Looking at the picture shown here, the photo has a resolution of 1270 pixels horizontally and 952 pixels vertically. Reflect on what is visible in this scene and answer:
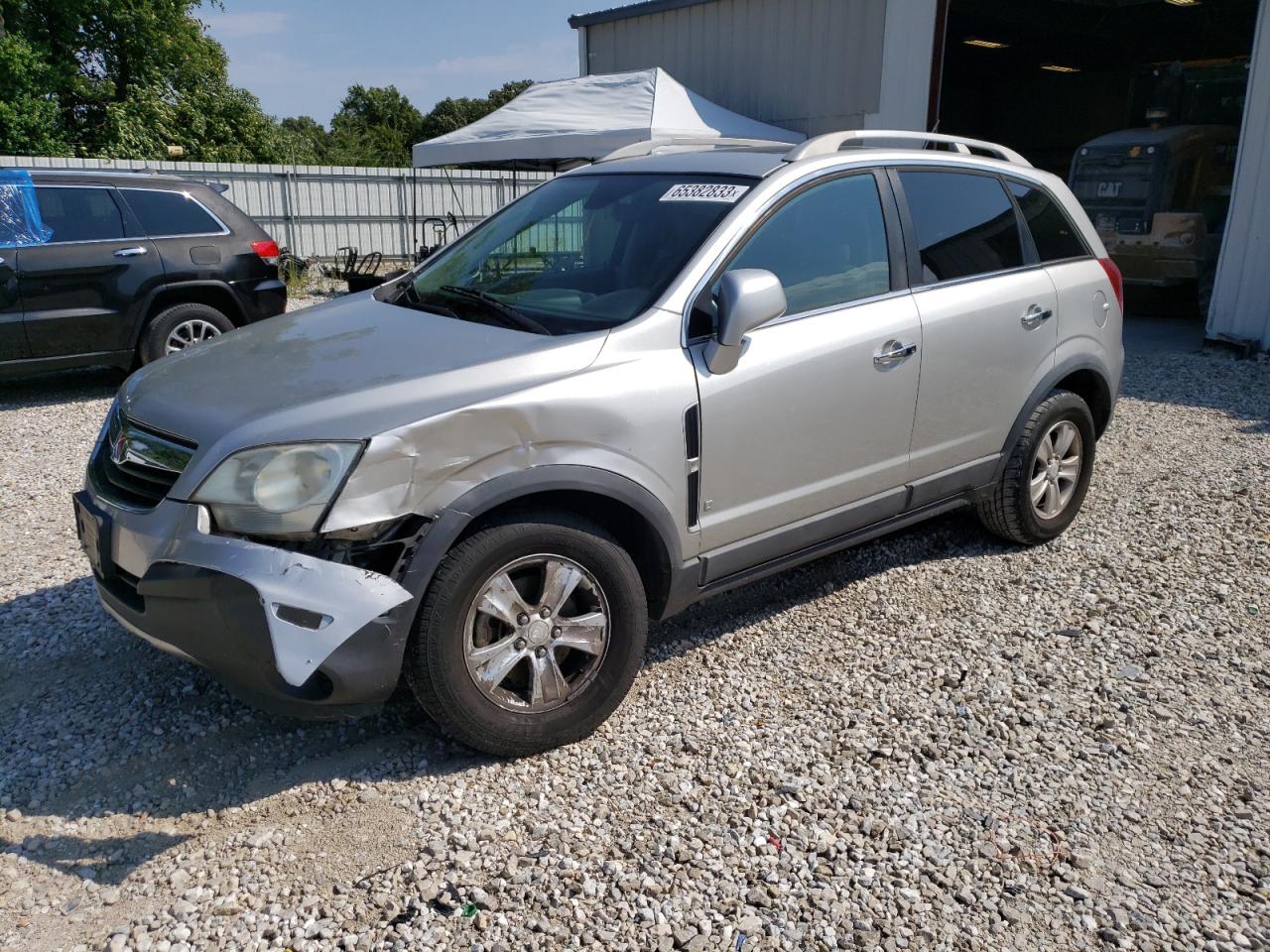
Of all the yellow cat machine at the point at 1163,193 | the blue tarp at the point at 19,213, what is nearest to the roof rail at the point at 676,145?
the blue tarp at the point at 19,213

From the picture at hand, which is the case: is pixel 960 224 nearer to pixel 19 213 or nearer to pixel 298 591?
pixel 298 591

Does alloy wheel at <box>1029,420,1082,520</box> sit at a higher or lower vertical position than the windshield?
lower

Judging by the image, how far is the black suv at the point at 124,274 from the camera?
24.3ft

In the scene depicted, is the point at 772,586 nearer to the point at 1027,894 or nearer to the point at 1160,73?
the point at 1027,894

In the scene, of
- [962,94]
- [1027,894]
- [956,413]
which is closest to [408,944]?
[1027,894]

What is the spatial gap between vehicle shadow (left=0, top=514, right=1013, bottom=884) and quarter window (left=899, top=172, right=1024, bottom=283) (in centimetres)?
167

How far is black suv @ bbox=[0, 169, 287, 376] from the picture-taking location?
7.41 m

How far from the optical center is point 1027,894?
8.34 ft

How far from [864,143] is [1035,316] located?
3.52 ft

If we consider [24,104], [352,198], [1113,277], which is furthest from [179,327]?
[24,104]

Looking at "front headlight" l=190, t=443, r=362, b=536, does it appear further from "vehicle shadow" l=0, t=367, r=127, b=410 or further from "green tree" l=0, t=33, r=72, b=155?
"green tree" l=0, t=33, r=72, b=155

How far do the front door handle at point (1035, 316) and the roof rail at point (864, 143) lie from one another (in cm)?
77

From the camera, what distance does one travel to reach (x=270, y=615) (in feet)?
8.40

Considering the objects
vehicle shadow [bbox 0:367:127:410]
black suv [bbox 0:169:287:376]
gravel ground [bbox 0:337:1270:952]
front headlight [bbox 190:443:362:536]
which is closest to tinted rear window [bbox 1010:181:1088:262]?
gravel ground [bbox 0:337:1270:952]
